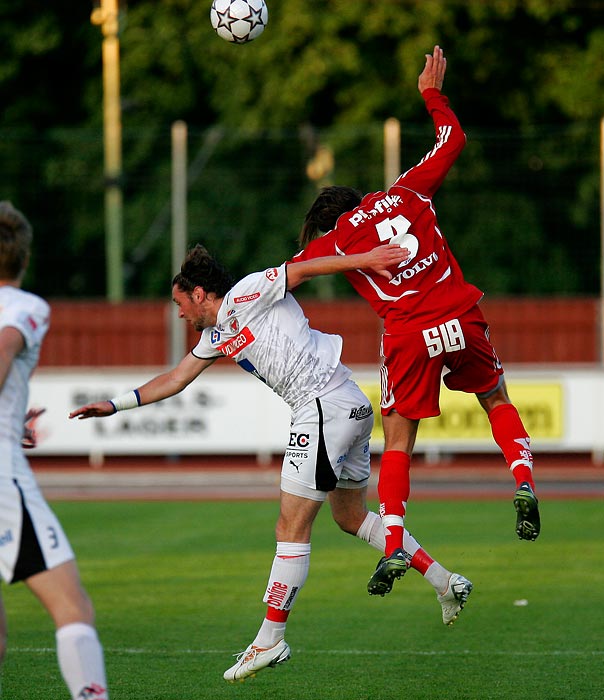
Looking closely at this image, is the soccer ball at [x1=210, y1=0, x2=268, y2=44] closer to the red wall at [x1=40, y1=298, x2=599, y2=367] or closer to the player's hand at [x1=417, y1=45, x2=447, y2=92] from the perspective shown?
the player's hand at [x1=417, y1=45, x2=447, y2=92]

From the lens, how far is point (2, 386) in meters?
4.99

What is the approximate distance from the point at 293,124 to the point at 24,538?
25778mm

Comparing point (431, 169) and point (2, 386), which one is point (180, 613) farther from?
point (2, 386)

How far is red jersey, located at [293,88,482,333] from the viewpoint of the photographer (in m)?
7.34

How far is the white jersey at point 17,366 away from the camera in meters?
5.08

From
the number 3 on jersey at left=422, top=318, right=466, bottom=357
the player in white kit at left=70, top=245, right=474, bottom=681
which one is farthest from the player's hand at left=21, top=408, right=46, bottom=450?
the number 3 on jersey at left=422, top=318, right=466, bottom=357

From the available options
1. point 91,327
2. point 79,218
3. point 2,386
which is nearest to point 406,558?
point 2,386

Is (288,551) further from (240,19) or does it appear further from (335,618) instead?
(240,19)

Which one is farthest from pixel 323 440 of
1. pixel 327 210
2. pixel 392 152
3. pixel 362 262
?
pixel 392 152

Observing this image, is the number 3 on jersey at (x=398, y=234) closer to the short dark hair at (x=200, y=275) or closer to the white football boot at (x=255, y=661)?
the short dark hair at (x=200, y=275)

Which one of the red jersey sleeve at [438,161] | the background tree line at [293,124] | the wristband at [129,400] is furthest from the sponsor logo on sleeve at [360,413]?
the background tree line at [293,124]

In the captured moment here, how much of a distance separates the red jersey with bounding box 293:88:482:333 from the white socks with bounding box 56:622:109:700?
284 cm

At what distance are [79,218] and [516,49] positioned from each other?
38.3ft

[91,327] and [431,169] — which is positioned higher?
[431,169]
